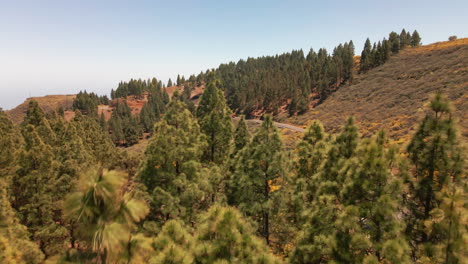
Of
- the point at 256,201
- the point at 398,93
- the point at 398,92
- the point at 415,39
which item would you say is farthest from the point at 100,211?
the point at 415,39

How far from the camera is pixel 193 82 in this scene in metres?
190

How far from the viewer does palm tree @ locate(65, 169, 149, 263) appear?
3.78m

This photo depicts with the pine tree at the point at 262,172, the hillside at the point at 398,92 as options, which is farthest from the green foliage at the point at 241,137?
the hillside at the point at 398,92

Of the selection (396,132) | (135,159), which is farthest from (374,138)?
(396,132)

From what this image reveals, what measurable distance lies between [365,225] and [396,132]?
4109cm

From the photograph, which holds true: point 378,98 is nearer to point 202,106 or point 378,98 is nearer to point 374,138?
point 202,106

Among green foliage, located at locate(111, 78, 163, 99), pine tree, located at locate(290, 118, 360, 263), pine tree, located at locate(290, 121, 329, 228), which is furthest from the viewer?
green foliage, located at locate(111, 78, 163, 99)

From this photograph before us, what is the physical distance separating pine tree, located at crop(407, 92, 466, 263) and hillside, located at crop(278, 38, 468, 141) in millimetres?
32948

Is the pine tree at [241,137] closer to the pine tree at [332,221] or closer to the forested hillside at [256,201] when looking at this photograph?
the forested hillside at [256,201]

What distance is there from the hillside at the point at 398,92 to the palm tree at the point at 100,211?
1668 inches

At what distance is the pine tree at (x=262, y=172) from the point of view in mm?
13773

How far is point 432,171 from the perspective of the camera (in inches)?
324

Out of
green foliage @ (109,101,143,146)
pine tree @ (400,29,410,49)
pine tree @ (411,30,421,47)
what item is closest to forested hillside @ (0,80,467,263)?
green foliage @ (109,101,143,146)

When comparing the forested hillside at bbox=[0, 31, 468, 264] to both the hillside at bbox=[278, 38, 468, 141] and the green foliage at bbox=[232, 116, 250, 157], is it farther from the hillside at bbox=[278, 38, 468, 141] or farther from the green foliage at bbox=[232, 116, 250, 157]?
the hillside at bbox=[278, 38, 468, 141]
